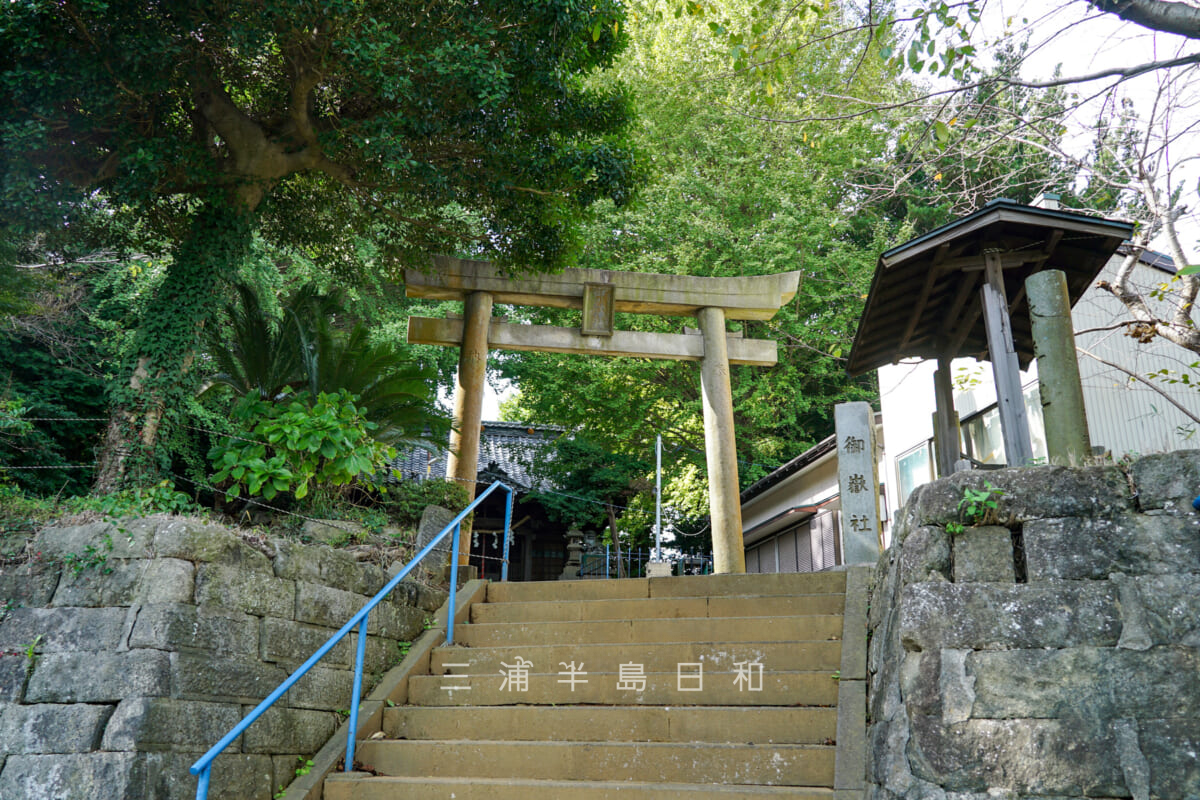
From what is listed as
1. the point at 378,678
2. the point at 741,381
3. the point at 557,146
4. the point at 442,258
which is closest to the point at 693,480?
the point at 741,381

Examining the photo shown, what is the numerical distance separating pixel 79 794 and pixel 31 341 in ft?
30.1

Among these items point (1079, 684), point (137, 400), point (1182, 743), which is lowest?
point (1182, 743)

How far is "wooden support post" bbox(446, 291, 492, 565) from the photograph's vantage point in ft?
29.2

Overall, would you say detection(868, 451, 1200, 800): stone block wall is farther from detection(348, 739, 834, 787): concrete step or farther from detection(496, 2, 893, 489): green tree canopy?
detection(496, 2, 893, 489): green tree canopy

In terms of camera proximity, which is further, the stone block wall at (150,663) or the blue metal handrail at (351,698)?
the stone block wall at (150,663)

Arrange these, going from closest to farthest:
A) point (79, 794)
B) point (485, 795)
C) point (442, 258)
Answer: point (79, 794) → point (485, 795) → point (442, 258)

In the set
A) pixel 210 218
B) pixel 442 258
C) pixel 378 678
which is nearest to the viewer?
pixel 378 678

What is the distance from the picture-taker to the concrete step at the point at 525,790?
4.18 m

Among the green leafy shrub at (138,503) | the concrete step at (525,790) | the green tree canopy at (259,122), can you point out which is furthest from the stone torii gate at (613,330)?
the concrete step at (525,790)

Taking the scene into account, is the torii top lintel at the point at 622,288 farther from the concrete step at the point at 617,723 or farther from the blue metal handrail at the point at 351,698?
the concrete step at the point at 617,723

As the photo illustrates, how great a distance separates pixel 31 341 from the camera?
36.1 feet

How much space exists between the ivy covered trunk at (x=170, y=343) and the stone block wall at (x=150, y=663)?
128 centimetres

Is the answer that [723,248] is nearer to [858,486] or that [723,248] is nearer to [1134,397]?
[1134,397]

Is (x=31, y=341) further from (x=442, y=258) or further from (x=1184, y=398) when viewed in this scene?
(x=1184, y=398)
